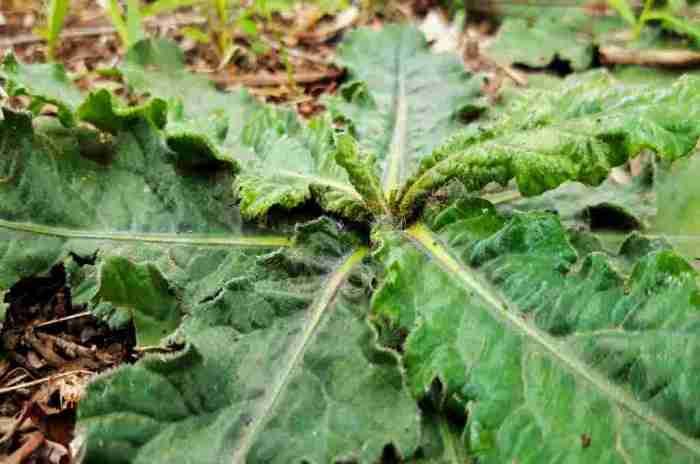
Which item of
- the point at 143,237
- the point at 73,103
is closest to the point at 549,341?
the point at 143,237

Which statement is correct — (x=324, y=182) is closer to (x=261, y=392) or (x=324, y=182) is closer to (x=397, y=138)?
(x=397, y=138)

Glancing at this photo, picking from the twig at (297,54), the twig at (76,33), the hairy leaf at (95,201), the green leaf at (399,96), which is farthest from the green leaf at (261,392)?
the twig at (76,33)

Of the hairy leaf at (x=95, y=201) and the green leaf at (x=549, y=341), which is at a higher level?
the hairy leaf at (x=95, y=201)

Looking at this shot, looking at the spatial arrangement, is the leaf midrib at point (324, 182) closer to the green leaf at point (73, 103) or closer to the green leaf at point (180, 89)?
the green leaf at point (180, 89)

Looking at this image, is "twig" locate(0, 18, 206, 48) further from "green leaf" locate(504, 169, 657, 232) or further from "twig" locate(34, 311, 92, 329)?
"green leaf" locate(504, 169, 657, 232)

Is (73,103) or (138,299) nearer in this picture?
(138,299)
